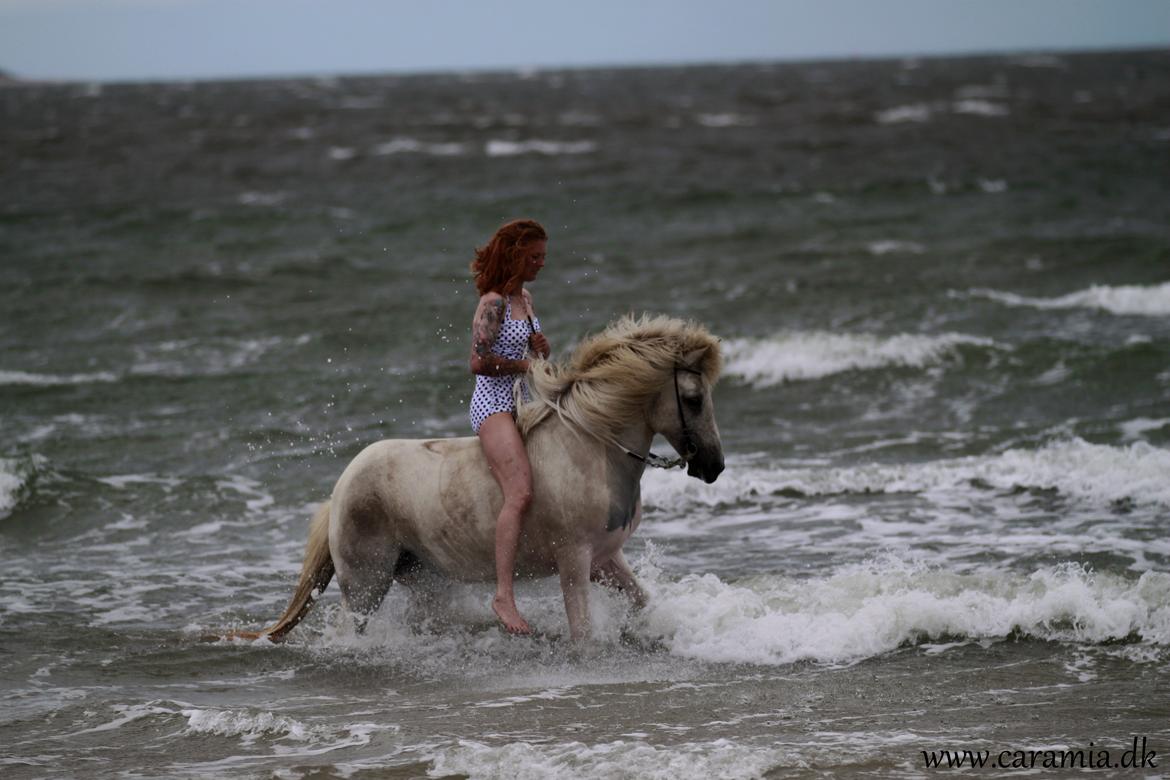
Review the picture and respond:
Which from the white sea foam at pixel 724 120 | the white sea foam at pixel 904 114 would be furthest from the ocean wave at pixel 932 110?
the white sea foam at pixel 724 120

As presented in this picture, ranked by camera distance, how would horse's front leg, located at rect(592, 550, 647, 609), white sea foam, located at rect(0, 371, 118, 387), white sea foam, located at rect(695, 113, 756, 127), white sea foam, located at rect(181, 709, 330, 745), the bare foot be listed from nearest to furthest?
white sea foam, located at rect(181, 709, 330, 745), the bare foot, horse's front leg, located at rect(592, 550, 647, 609), white sea foam, located at rect(0, 371, 118, 387), white sea foam, located at rect(695, 113, 756, 127)

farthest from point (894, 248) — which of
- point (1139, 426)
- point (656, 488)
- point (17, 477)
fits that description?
point (17, 477)

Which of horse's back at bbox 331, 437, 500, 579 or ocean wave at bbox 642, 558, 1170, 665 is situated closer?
horse's back at bbox 331, 437, 500, 579

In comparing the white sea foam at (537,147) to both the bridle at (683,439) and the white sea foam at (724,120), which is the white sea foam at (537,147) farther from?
the bridle at (683,439)

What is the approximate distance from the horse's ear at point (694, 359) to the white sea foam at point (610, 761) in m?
1.84

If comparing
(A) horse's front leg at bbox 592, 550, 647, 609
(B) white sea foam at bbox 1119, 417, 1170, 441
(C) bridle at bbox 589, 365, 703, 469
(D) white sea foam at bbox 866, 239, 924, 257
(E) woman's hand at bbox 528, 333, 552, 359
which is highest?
(D) white sea foam at bbox 866, 239, 924, 257

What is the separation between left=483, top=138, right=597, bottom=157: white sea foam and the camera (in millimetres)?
45344

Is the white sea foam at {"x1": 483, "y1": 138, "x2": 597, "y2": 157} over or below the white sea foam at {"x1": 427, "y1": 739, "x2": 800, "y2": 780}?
over

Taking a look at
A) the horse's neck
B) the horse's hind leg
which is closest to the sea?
the horse's hind leg

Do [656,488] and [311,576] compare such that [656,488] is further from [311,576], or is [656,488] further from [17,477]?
[17,477]

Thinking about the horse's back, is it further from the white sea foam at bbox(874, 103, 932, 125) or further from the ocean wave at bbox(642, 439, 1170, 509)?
the white sea foam at bbox(874, 103, 932, 125)

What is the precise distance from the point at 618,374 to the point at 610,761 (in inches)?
77.0

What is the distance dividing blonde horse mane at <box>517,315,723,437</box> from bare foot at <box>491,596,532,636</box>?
85cm

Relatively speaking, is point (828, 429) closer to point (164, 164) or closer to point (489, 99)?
point (164, 164)
